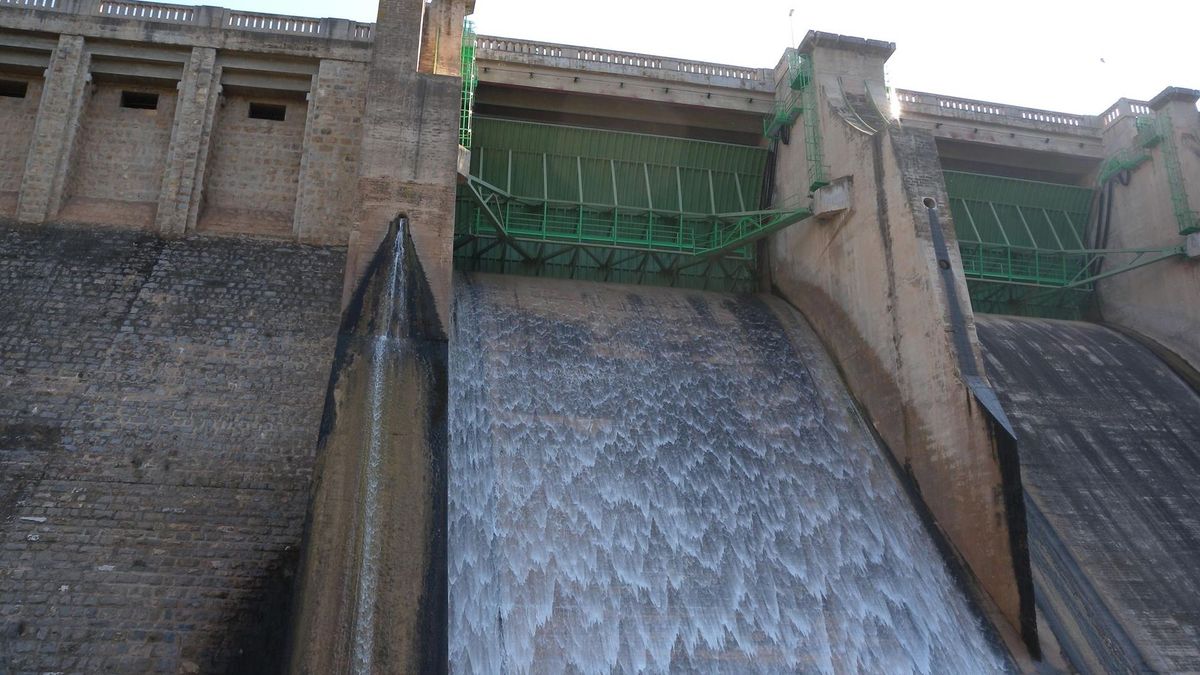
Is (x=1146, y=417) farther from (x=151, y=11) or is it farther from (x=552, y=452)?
(x=151, y=11)

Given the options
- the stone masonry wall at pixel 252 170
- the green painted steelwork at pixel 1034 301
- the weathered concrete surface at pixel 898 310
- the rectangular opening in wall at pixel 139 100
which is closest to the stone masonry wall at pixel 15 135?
the rectangular opening in wall at pixel 139 100

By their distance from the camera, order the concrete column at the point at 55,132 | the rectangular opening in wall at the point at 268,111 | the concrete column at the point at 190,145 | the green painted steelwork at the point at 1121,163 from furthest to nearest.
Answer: the green painted steelwork at the point at 1121,163 → the rectangular opening in wall at the point at 268,111 → the concrete column at the point at 190,145 → the concrete column at the point at 55,132

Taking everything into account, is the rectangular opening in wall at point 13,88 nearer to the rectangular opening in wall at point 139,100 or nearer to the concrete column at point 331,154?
the rectangular opening in wall at point 139,100

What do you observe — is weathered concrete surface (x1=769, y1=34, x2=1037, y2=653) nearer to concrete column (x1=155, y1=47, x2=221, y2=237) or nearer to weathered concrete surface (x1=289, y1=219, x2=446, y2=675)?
weathered concrete surface (x1=289, y1=219, x2=446, y2=675)

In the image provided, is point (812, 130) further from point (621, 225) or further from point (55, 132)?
point (55, 132)

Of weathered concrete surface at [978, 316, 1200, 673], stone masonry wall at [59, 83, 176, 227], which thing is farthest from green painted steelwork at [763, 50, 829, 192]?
stone masonry wall at [59, 83, 176, 227]

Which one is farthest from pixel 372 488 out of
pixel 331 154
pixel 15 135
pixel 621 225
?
pixel 15 135

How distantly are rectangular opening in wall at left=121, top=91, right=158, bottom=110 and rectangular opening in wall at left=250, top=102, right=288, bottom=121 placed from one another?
1.63m

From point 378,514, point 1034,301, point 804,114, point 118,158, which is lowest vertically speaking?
point 378,514

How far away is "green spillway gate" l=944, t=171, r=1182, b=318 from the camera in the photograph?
18891mm

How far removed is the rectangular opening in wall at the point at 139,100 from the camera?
1509cm

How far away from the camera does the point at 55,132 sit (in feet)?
46.3

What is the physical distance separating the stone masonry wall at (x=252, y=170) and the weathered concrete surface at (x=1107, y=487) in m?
12.3

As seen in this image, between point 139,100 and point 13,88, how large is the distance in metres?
2.07
